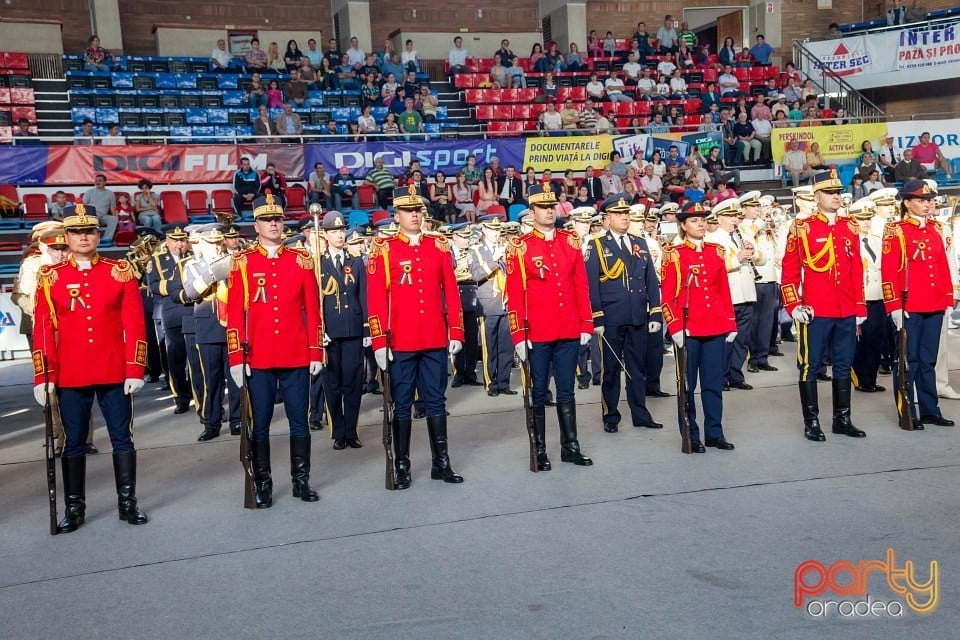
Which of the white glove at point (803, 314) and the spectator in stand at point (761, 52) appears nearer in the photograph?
the white glove at point (803, 314)

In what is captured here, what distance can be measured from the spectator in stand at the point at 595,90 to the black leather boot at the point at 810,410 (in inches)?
631

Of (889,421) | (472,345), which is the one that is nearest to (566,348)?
(889,421)

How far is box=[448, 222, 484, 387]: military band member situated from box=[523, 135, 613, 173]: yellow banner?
8109mm

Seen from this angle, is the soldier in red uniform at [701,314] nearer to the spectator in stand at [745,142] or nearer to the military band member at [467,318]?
the military band member at [467,318]

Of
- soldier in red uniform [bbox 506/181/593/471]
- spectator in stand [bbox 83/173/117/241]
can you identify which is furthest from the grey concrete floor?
spectator in stand [bbox 83/173/117/241]

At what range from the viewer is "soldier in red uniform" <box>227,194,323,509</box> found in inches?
245

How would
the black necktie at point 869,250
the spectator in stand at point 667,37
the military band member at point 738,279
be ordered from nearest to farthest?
the black necktie at point 869,250 < the military band member at point 738,279 < the spectator in stand at point 667,37

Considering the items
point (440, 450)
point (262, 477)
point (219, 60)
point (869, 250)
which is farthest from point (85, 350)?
point (219, 60)

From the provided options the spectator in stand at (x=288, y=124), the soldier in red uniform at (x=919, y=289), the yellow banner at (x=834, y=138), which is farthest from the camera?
the yellow banner at (x=834, y=138)

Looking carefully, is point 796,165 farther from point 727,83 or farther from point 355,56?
point 355,56

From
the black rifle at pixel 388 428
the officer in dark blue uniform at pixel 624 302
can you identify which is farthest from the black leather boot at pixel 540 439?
the officer in dark blue uniform at pixel 624 302

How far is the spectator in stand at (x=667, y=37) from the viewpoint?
995 inches

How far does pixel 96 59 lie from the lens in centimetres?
2030

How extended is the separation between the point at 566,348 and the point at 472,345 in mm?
4266
